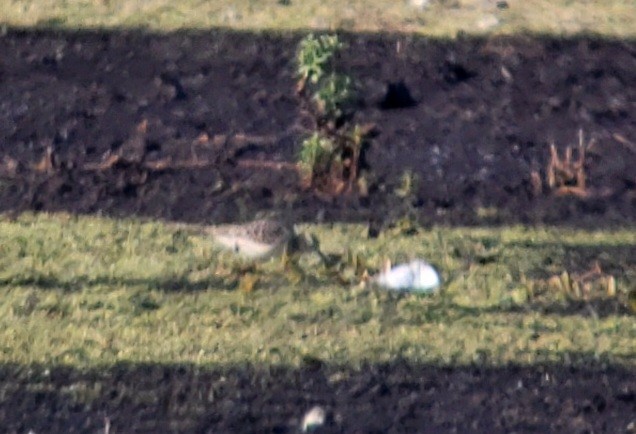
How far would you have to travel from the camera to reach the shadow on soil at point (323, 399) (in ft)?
15.8

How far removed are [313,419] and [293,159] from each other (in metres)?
3.63

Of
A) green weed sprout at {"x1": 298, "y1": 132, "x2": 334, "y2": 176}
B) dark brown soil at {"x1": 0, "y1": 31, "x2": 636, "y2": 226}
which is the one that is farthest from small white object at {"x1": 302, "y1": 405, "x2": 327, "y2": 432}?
green weed sprout at {"x1": 298, "y1": 132, "x2": 334, "y2": 176}

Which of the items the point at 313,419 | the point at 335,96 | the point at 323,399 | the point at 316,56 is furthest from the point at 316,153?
the point at 313,419

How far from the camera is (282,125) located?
28.6ft

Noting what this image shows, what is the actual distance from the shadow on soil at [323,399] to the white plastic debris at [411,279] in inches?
38.8

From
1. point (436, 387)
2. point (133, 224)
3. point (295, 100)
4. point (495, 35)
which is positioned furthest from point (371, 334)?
point (495, 35)

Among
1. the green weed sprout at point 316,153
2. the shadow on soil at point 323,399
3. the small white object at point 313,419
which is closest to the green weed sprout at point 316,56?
the green weed sprout at point 316,153

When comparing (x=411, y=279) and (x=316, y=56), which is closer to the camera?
(x=411, y=279)

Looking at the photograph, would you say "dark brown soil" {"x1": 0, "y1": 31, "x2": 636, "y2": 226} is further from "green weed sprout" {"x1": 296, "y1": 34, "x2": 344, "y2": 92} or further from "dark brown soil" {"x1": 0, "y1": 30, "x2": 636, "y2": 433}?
"green weed sprout" {"x1": 296, "y1": 34, "x2": 344, "y2": 92}

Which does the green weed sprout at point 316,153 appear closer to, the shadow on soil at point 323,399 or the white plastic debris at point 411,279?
the white plastic debris at point 411,279

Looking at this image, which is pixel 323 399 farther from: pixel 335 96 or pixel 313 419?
pixel 335 96

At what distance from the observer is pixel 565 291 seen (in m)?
6.28

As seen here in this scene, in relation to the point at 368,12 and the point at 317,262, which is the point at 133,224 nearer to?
the point at 317,262

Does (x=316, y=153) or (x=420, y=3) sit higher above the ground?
(x=316, y=153)
